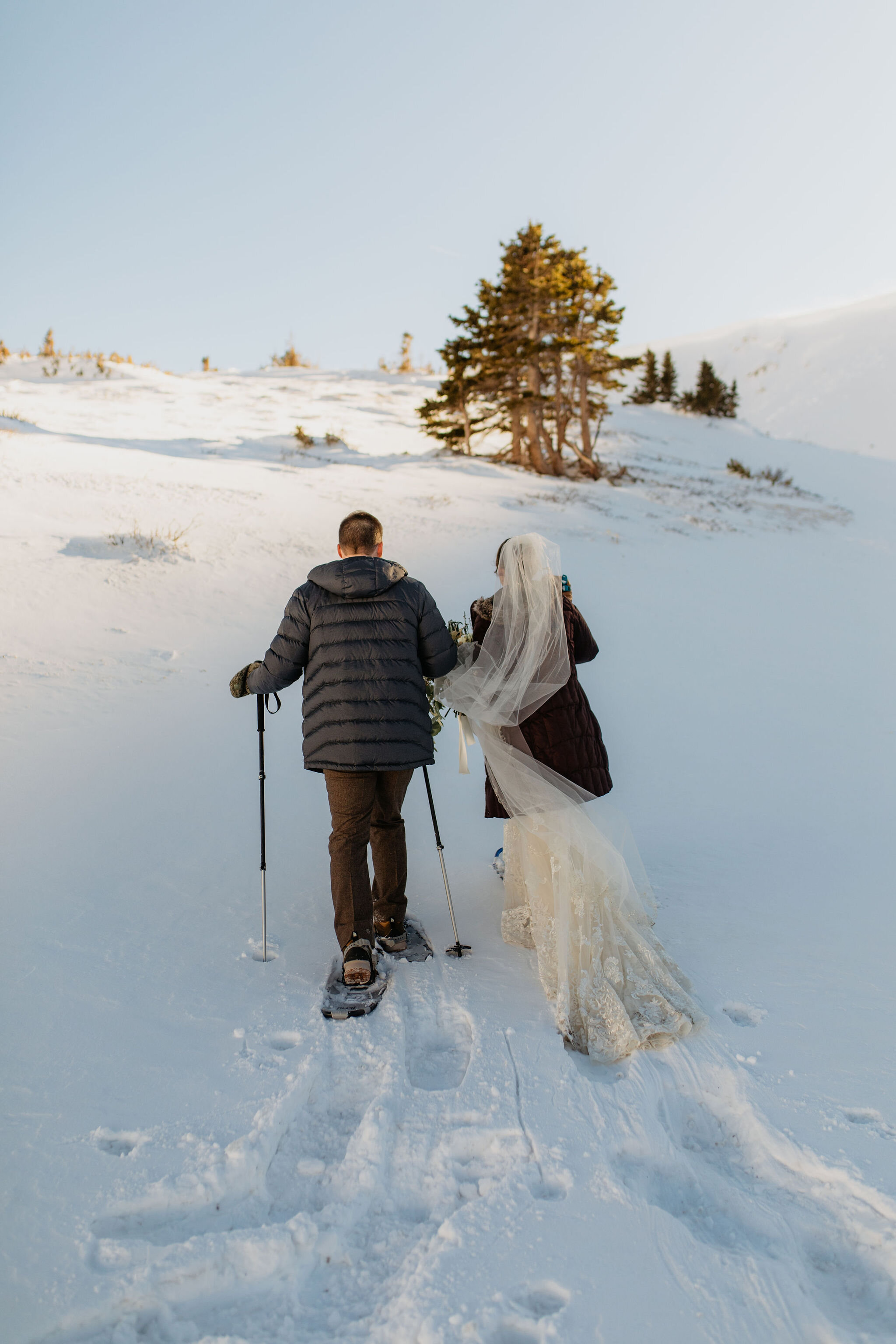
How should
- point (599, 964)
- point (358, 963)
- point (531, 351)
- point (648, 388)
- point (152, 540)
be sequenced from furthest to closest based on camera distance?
point (648, 388), point (531, 351), point (152, 540), point (358, 963), point (599, 964)

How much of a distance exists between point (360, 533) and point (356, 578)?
0.74 feet

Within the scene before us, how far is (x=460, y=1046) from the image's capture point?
8.45 feet

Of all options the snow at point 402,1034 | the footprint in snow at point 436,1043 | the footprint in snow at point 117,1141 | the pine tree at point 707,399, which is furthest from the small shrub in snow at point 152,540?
the pine tree at point 707,399

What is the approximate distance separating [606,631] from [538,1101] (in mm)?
5866

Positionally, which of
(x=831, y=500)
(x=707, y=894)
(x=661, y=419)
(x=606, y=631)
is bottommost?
(x=707, y=894)

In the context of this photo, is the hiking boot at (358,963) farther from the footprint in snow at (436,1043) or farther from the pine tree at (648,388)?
the pine tree at (648,388)

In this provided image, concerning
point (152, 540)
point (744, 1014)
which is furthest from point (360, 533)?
point (152, 540)

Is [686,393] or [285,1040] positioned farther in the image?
[686,393]

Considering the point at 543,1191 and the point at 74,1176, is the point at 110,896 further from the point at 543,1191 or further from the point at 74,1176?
the point at 543,1191

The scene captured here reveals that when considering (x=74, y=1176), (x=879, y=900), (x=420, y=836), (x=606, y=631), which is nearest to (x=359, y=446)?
(x=606, y=631)

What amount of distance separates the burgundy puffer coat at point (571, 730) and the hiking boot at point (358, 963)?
29.9 inches

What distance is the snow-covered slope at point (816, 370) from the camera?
46906mm

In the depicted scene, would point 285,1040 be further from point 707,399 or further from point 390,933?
point 707,399

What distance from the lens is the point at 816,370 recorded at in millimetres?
56812
